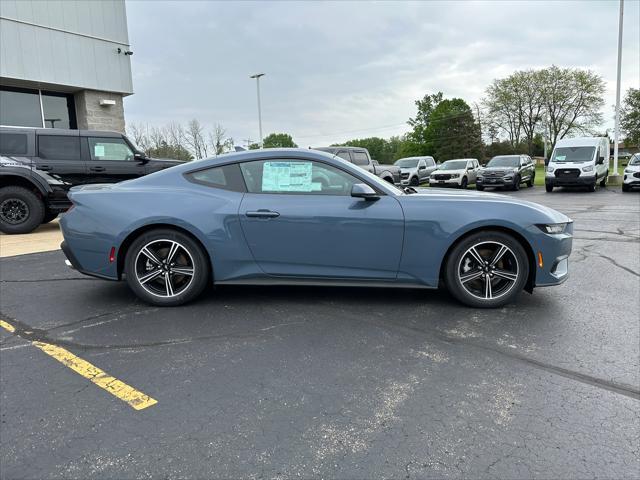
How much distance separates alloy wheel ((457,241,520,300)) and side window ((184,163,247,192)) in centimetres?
207

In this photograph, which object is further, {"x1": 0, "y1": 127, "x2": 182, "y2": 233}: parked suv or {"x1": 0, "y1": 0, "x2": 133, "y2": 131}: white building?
{"x1": 0, "y1": 0, "x2": 133, "y2": 131}: white building

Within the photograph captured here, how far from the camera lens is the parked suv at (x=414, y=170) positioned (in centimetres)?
2405

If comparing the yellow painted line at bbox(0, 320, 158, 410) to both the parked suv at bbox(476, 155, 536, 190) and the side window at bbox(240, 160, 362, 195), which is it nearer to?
the side window at bbox(240, 160, 362, 195)

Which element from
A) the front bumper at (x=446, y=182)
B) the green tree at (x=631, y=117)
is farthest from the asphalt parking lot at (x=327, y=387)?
the green tree at (x=631, y=117)

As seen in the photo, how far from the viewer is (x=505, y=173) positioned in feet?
66.3

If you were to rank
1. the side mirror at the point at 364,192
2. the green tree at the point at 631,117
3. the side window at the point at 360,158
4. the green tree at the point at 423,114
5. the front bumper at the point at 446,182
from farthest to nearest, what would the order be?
the green tree at the point at 423,114 < the green tree at the point at 631,117 < the front bumper at the point at 446,182 < the side window at the point at 360,158 < the side mirror at the point at 364,192

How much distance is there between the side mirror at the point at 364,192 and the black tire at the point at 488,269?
84 cm

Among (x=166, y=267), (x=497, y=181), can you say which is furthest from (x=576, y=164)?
(x=166, y=267)

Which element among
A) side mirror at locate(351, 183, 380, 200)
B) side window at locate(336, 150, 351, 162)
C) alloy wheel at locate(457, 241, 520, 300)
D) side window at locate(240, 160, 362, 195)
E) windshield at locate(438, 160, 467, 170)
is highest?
side window at locate(336, 150, 351, 162)

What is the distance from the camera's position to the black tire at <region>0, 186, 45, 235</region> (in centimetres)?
854

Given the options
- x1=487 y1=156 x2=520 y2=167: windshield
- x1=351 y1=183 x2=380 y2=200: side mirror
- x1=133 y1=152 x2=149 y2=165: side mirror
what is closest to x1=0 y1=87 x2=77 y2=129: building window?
x1=133 y1=152 x2=149 y2=165: side mirror

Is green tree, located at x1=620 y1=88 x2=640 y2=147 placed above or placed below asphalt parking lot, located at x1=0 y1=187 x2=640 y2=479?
above

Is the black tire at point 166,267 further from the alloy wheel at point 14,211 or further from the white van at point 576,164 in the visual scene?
the white van at point 576,164

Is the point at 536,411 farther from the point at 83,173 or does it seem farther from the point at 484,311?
the point at 83,173
